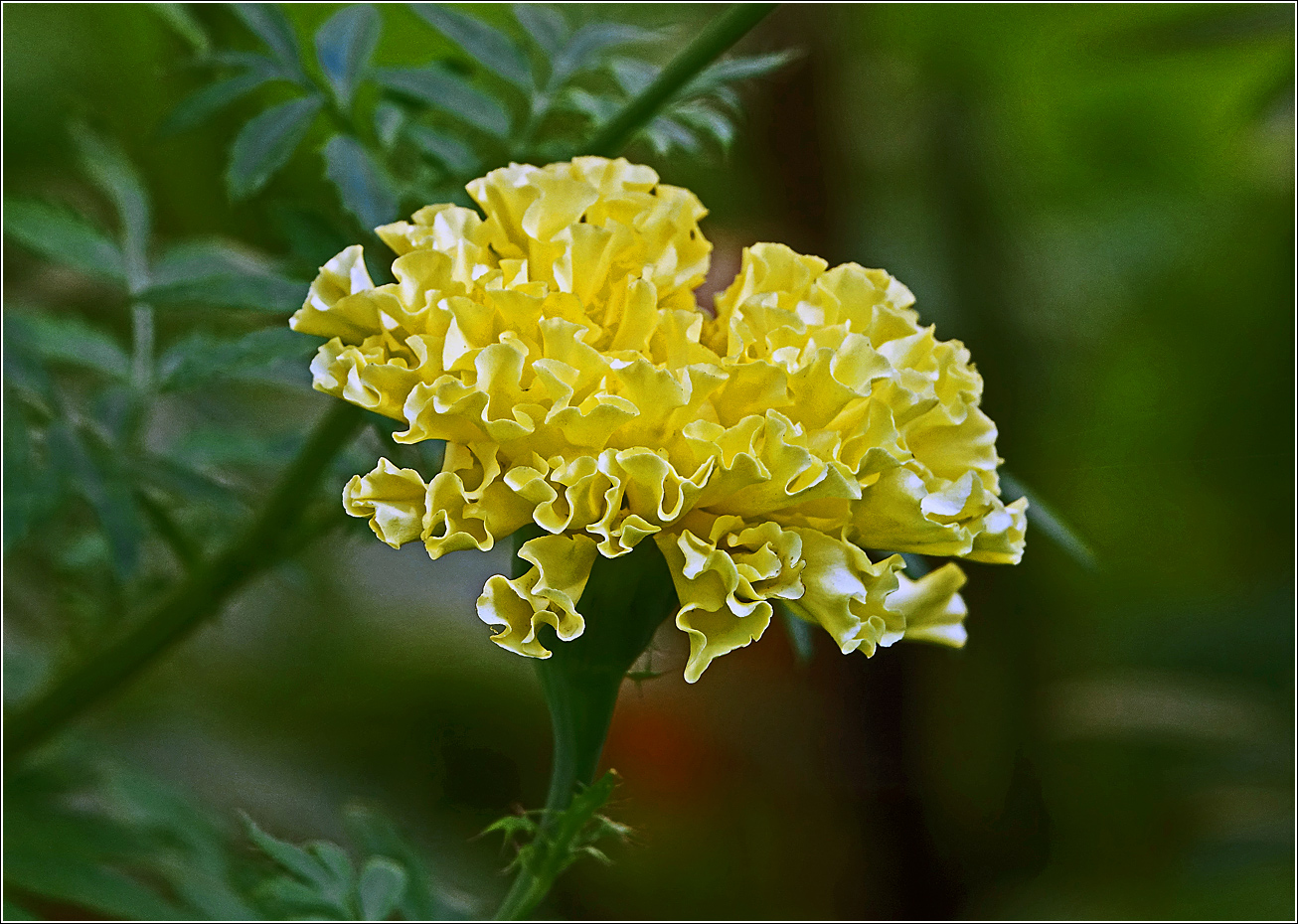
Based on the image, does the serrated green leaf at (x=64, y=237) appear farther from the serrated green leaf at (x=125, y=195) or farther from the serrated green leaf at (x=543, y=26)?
the serrated green leaf at (x=543, y=26)

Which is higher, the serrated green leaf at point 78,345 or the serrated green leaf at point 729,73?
the serrated green leaf at point 729,73

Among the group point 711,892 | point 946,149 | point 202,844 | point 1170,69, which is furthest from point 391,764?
point 1170,69

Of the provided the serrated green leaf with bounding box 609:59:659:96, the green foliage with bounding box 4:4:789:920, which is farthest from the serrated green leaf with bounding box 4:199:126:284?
the serrated green leaf with bounding box 609:59:659:96

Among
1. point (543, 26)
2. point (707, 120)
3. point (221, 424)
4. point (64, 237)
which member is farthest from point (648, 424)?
point (221, 424)

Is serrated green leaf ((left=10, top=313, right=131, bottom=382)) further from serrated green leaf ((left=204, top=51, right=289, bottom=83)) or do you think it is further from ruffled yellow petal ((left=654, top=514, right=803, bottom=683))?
ruffled yellow petal ((left=654, top=514, right=803, bottom=683))

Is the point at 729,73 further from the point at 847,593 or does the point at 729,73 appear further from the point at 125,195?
the point at 125,195

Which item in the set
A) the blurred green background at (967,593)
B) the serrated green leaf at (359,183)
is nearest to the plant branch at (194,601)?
the serrated green leaf at (359,183)
